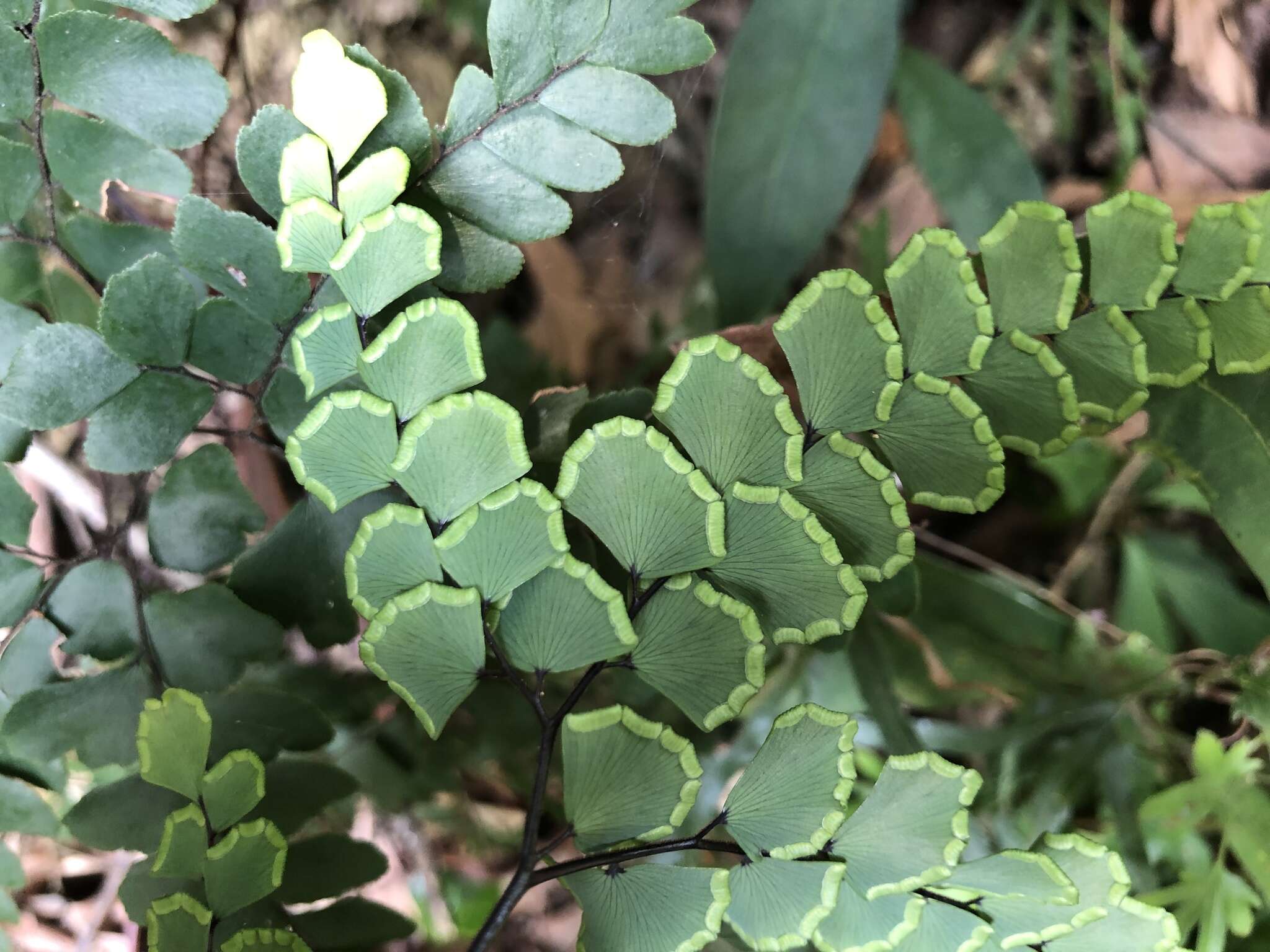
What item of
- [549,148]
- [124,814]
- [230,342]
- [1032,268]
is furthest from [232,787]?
[1032,268]

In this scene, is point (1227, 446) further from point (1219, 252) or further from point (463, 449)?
point (463, 449)

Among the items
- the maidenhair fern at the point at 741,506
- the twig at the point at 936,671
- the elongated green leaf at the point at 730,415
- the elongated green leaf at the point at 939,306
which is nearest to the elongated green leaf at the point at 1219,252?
the maidenhair fern at the point at 741,506

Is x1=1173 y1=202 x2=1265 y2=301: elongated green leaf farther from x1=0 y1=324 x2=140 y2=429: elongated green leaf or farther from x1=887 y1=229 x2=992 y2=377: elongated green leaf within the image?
x1=0 y1=324 x2=140 y2=429: elongated green leaf

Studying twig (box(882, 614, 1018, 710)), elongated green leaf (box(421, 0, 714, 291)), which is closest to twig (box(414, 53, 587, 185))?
elongated green leaf (box(421, 0, 714, 291))

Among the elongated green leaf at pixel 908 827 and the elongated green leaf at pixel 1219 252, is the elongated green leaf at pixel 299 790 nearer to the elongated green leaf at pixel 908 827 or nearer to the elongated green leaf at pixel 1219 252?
the elongated green leaf at pixel 908 827

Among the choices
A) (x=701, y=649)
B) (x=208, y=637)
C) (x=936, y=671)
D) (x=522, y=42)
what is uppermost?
(x=522, y=42)
